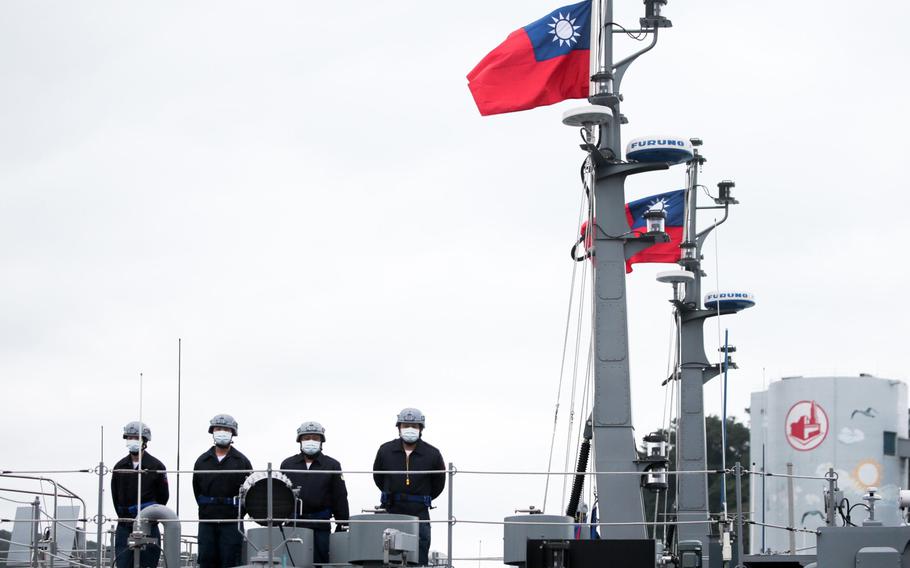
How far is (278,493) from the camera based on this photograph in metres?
14.5

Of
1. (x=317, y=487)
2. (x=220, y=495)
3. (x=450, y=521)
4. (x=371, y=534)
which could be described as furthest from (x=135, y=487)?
(x=450, y=521)

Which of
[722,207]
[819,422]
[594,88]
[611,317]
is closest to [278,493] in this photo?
[611,317]

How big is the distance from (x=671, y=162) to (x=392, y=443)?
5446 millimetres

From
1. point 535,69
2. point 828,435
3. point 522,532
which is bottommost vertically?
point 522,532

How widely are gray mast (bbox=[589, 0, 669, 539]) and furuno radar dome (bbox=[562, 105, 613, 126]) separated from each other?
351 mm

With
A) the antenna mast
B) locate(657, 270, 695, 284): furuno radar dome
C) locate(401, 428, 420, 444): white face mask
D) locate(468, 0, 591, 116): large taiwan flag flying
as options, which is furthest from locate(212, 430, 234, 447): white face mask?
locate(657, 270, 695, 284): furuno radar dome

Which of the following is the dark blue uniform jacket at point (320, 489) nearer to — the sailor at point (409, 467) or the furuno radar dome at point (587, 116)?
the sailor at point (409, 467)

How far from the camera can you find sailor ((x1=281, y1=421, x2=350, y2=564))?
1499cm

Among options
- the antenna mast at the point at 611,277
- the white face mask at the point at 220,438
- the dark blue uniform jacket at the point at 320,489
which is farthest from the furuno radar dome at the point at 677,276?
the white face mask at the point at 220,438

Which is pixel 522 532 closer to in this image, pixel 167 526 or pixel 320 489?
pixel 320 489

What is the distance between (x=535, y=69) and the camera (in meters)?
18.1

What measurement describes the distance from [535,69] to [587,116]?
1.08 meters

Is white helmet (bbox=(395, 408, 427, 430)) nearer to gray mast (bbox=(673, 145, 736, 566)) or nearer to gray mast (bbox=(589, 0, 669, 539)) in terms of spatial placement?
gray mast (bbox=(589, 0, 669, 539))

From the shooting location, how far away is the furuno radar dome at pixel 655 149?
1794 centimetres
